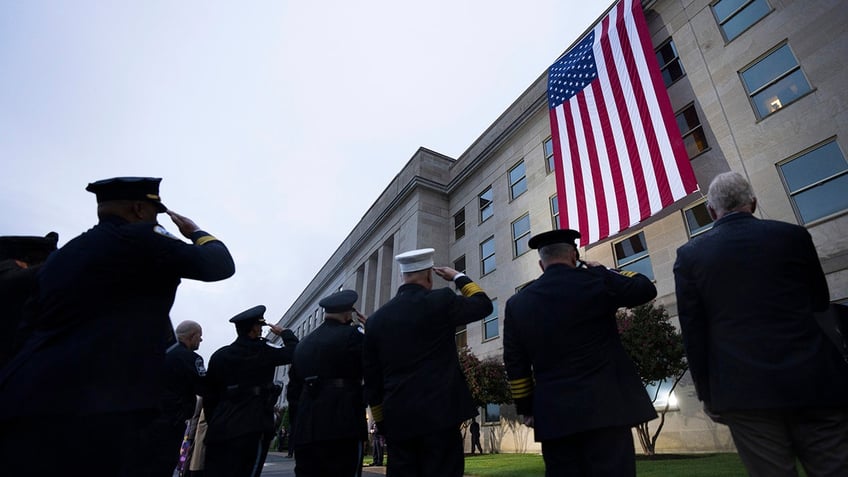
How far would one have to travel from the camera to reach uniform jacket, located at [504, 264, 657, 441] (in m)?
2.53

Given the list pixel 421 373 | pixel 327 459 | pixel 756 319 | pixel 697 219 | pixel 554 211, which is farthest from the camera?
pixel 554 211

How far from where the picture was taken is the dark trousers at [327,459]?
143 inches

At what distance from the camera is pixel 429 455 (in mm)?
2791

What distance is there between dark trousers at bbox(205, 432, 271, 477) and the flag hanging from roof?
37.4 ft

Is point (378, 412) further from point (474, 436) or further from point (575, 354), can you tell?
point (474, 436)

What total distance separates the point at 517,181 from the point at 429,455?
69.1 feet

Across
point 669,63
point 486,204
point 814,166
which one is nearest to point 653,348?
point 814,166

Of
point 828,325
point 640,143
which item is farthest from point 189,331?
point 640,143

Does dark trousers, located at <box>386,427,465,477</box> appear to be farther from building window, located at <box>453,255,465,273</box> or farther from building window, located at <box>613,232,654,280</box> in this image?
building window, located at <box>453,255,465,273</box>

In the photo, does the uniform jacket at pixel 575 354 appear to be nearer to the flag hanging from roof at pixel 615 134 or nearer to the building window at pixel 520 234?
the flag hanging from roof at pixel 615 134

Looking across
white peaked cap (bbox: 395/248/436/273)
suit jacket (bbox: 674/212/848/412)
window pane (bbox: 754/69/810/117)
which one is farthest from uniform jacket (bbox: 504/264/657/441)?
window pane (bbox: 754/69/810/117)

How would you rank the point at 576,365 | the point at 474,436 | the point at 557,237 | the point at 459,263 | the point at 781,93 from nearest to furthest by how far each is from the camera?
the point at 576,365 < the point at 557,237 < the point at 781,93 < the point at 474,436 < the point at 459,263

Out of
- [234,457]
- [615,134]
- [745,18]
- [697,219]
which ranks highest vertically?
[745,18]

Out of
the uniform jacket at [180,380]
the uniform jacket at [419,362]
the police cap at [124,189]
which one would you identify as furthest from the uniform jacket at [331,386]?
the police cap at [124,189]
